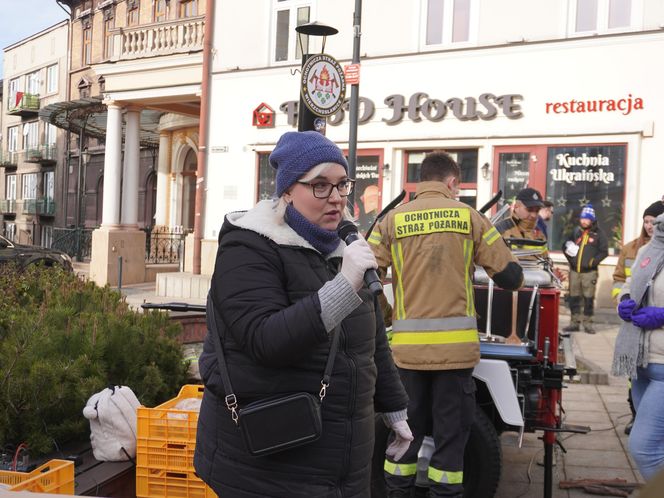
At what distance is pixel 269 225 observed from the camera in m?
2.22

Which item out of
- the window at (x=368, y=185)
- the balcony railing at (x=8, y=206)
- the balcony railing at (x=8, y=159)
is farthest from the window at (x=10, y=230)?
the window at (x=368, y=185)

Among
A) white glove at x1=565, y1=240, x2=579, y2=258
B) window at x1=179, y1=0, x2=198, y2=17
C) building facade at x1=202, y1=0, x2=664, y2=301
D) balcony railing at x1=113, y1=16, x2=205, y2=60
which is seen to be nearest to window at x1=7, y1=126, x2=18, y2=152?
window at x1=179, y1=0, x2=198, y2=17

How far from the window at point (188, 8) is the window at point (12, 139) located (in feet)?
76.9

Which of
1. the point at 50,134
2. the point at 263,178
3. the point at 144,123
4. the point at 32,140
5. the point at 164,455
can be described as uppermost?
the point at 50,134

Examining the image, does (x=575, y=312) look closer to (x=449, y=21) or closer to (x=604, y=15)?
(x=604, y=15)

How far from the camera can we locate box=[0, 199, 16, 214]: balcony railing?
41906mm

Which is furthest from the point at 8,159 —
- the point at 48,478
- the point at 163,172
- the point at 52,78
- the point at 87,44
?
the point at 48,478

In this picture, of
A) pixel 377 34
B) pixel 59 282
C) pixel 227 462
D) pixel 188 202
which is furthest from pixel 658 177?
pixel 188 202

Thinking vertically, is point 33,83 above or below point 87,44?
below

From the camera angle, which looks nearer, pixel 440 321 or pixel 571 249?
pixel 440 321

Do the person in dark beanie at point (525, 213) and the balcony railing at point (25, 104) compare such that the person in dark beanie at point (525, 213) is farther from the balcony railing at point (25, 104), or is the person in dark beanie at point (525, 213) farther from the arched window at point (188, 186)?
the balcony railing at point (25, 104)

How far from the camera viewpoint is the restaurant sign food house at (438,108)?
45.0ft

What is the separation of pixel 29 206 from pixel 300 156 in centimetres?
4050

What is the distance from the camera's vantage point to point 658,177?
12.5m
